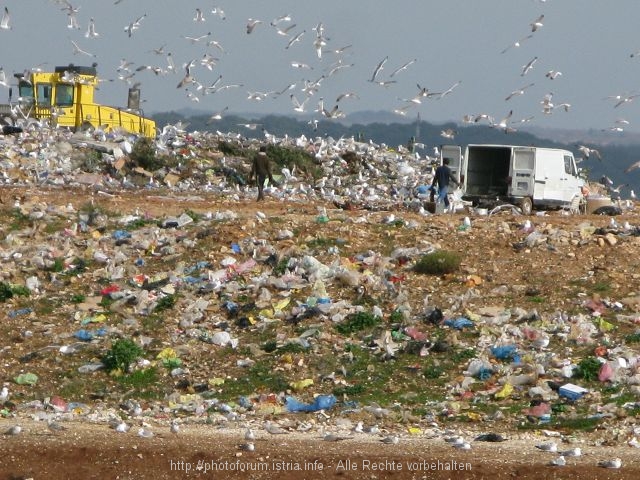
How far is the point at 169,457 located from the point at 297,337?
169 inches

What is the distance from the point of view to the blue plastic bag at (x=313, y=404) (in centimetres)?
1274

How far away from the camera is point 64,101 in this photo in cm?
3525

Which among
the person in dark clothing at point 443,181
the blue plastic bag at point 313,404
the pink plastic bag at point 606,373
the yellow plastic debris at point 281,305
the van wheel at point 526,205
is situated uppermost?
the person in dark clothing at point 443,181

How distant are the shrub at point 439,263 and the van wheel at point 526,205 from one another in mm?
7596

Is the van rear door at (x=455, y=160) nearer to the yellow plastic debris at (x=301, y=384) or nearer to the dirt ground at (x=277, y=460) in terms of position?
the yellow plastic debris at (x=301, y=384)

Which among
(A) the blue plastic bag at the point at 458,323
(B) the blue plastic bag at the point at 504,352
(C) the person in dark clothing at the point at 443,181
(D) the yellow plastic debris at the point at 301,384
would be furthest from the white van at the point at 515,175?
(D) the yellow plastic debris at the point at 301,384

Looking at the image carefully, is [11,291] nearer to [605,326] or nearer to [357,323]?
[357,323]

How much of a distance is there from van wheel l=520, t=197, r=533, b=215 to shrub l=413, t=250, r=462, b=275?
760 cm

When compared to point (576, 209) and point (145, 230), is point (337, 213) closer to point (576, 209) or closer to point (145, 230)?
point (145, 230)

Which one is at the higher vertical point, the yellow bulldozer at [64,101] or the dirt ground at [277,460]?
→ the yellow bulldozer at [64,101]

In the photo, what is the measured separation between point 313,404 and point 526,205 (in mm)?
11765

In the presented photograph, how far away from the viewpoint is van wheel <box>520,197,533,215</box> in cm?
2366

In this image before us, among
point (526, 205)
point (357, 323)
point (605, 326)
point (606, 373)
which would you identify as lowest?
point (606, 373)

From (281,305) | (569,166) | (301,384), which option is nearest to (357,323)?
(281,305)
